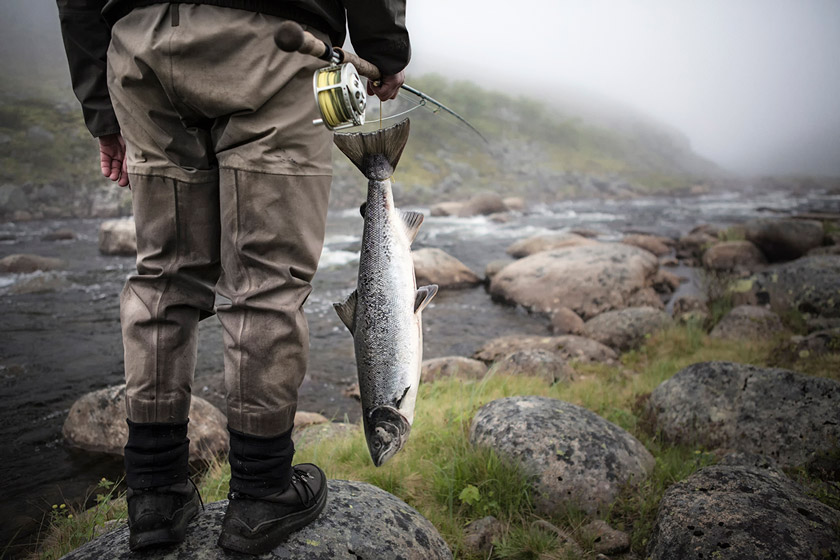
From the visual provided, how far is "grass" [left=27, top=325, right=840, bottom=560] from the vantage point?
289 centimetres

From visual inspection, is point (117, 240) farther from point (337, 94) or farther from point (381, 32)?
point (337, 94)

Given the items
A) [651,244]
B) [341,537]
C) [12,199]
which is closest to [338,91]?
[341,537]

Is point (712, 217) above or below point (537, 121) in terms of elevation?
below

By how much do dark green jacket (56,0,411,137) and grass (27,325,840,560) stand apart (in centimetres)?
233

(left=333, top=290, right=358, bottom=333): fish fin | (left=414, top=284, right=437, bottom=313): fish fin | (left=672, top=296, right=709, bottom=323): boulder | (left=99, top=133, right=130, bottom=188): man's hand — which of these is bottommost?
(left=672, top=296, right=709, bottom=323): boulder

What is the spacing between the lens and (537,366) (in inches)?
228

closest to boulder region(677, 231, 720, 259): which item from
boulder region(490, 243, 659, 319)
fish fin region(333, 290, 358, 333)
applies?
boulder region(490, 243, 659, 319)

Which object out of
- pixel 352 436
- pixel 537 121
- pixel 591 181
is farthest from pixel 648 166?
pixel 352 436

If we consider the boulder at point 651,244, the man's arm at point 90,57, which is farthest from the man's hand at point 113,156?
the boulder at point 651,244

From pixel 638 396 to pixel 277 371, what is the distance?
12.8 ft

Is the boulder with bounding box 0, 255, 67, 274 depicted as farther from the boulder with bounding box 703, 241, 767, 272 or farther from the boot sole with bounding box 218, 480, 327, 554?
the boulder with bounding box 703, 241, 767, 272

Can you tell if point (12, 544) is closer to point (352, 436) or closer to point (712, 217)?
point (352, 436)

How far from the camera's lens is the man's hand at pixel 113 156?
2.35m

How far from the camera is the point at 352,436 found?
13.5 feet
